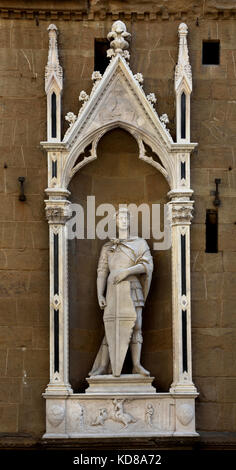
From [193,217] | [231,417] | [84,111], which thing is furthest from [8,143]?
[231,417]

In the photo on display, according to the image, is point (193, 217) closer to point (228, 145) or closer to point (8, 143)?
point (228, 145)

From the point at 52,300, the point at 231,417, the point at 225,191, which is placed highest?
the point at 225,191

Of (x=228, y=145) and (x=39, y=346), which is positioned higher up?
(x=228, y=145)

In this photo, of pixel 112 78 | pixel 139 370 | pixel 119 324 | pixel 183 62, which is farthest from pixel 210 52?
pixel 139 370

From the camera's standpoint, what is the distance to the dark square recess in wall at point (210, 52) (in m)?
22.1

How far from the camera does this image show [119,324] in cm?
2127

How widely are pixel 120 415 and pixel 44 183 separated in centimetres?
289

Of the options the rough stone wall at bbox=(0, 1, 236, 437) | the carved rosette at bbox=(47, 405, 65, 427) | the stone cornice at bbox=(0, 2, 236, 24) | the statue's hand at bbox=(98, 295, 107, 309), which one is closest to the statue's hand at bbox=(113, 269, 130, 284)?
the statue's hand at bbox=(98, 295, 107, 309)

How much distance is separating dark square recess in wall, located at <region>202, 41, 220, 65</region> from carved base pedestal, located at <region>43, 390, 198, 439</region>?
4.07 meters

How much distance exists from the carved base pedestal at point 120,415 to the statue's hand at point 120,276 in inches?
51.6

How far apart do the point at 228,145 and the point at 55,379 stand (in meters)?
3.47

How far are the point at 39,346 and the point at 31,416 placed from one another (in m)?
0.82

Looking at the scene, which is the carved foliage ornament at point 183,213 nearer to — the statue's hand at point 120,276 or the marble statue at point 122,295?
the marble statue at point 122,295

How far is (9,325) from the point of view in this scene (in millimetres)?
21375
